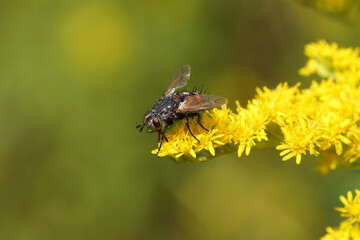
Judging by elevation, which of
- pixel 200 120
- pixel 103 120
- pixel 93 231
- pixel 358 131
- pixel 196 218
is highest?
pixel 358 131

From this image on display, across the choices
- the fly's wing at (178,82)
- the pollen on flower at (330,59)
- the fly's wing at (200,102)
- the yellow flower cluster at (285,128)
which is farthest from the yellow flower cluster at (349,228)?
the fly's wing at (178,82)

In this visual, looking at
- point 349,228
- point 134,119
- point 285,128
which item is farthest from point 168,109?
point 134,119

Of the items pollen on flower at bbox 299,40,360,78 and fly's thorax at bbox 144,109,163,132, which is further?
pollen on flower at bbox 299,40,360,78

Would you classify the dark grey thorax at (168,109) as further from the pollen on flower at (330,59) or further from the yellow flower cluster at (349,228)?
the pollen on flower at (330,59)

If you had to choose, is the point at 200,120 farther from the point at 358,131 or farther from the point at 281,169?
the point at 281,169

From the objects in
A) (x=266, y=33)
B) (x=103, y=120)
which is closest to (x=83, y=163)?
(x=103, y=120)

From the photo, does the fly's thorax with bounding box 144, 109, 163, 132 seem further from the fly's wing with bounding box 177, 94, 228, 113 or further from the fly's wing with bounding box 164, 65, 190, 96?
the fly's wing with bounding box 164, 65, 190, 96

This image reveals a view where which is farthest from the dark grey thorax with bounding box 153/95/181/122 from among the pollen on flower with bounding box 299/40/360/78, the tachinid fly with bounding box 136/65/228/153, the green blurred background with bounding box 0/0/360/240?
the green blurred background with bounding box 0/0/360/240
